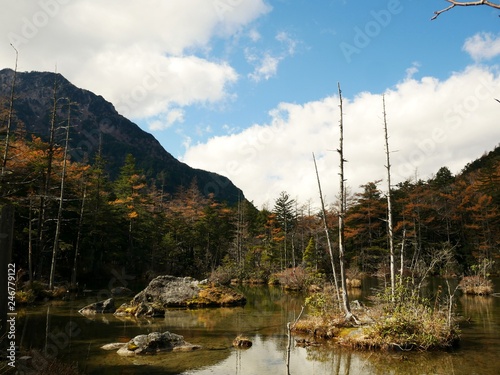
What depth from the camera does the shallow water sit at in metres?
9.84

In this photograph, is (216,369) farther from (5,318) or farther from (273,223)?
(273,223)

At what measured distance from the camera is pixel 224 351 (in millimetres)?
11836

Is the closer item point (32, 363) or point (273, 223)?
point (32, 363)

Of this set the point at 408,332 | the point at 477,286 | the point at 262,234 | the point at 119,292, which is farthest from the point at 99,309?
the point at 262,234

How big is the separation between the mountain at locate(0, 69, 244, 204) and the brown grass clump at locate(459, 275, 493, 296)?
81.8 meters

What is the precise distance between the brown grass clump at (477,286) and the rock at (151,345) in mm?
24278

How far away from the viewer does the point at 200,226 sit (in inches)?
2060

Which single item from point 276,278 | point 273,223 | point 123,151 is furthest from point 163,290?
point 123,151

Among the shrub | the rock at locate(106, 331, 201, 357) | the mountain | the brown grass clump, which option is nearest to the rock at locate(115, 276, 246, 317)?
the rock at locate(106, 331, 201, 357)

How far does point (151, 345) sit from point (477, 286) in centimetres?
2773

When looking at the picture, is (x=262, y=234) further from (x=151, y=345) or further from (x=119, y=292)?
(x=151, y=345)

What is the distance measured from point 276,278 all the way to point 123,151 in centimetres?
9148

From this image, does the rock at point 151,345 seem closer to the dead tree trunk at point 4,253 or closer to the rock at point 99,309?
the dead tree trunk at point 4,253

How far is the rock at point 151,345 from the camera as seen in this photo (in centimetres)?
1134
